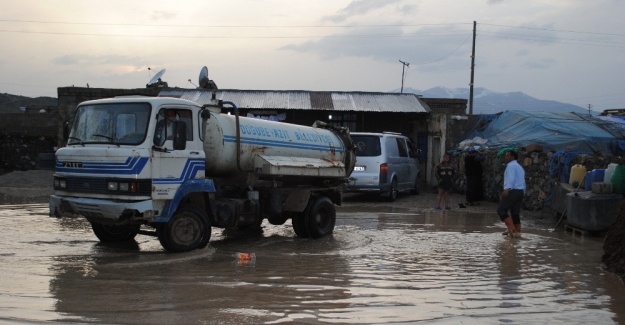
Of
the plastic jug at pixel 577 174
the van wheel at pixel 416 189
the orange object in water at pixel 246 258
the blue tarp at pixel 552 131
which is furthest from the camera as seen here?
the van wheel at pixel 416 189

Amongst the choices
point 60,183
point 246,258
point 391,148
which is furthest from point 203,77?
point 391,148

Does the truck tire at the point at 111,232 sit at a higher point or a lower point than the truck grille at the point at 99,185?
lower

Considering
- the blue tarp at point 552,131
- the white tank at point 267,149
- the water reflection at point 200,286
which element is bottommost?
the water reflection at point 200,286

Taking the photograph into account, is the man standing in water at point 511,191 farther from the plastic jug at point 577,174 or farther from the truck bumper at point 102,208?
the truck bumper at point 102,208

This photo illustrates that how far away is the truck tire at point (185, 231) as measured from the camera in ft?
31.9

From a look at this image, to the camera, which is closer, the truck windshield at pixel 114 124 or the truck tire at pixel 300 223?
the truck windshield at pixel 114 124

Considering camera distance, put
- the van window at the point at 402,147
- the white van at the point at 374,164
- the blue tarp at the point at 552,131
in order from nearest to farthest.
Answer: the white van at the point at 374,164 → the blue tarp at the point at 552,131 → the van window at the point at 402,147

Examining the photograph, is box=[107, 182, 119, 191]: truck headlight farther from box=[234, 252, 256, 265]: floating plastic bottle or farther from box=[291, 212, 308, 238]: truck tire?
box=[291, 212, 308, 238]: truck tire

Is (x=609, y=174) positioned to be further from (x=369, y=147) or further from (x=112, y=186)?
(x=112, y=186)

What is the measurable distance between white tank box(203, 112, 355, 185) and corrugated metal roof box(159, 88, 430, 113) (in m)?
12.0

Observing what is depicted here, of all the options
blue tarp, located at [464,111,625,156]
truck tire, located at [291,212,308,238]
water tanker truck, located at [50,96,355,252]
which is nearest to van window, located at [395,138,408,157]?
blue tarp, located at [464,111,625,156]

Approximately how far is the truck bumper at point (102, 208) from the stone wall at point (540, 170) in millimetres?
10068

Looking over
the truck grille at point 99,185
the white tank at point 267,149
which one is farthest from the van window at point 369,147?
the truck grille at point 99,185

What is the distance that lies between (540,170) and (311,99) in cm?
1163
